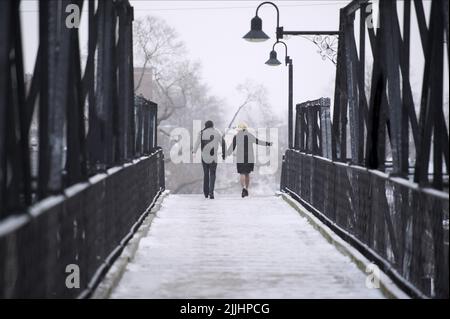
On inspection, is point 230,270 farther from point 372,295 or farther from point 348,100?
point 348,100

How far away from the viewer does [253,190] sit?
116 metres

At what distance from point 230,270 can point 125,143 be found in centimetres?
306

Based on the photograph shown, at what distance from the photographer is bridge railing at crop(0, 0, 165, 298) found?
5.27 metres

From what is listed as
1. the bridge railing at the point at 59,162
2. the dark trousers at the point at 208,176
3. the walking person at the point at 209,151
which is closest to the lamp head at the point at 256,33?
the walking person at the point at 209,151

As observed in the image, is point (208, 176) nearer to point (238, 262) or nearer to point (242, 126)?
point (242, 126)

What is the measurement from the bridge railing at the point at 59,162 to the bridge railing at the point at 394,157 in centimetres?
247

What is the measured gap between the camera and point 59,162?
267 inches

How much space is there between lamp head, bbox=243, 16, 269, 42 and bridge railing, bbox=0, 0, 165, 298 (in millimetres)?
9212

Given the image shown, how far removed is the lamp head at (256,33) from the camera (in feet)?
66.9

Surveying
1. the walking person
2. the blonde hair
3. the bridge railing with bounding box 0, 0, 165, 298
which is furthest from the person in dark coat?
the bridge railing with bounding box 0, 0, 165, 298

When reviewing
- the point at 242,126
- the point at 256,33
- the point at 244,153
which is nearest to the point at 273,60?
the point at 242,126

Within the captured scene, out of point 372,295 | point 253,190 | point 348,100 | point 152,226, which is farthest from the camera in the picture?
point 253,190
